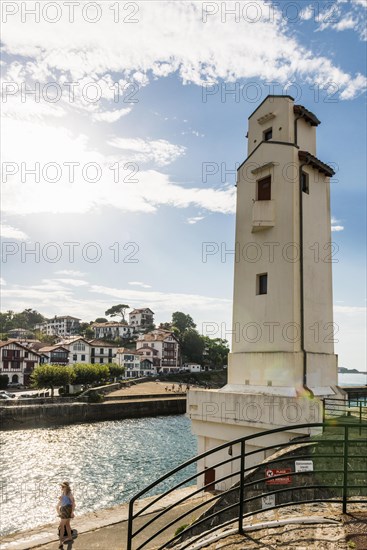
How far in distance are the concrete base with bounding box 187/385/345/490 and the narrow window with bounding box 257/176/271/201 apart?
7.06 m

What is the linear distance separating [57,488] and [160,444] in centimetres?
1366

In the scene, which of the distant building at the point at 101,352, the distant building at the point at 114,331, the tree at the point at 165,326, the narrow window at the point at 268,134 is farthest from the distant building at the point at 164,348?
the narrow window at the point at 268,134

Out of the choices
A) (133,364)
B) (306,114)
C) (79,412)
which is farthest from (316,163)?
(133,364)

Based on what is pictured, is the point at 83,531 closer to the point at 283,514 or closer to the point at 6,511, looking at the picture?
the point at 283,514

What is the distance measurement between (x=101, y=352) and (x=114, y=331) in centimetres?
3649

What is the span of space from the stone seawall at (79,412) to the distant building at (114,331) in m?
77.0

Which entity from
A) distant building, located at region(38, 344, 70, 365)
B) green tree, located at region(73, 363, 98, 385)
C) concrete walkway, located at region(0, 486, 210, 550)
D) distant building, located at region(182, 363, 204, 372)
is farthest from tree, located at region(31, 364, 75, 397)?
distant building, located at region(182, 363, 204, 372)

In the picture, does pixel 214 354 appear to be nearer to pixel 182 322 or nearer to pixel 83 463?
pixel 182 322

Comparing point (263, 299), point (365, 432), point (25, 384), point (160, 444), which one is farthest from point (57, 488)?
point (25, 384)

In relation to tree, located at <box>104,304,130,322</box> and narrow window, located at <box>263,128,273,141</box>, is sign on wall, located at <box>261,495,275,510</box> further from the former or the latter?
tree, located at <box>104,304,130,322</box>

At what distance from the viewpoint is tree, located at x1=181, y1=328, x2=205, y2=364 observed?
120312 mm

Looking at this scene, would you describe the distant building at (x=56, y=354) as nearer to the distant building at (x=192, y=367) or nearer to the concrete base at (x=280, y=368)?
the distant building at (x=192, y=367)

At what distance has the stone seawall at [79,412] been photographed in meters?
42.8

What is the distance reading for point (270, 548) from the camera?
4715 mm
